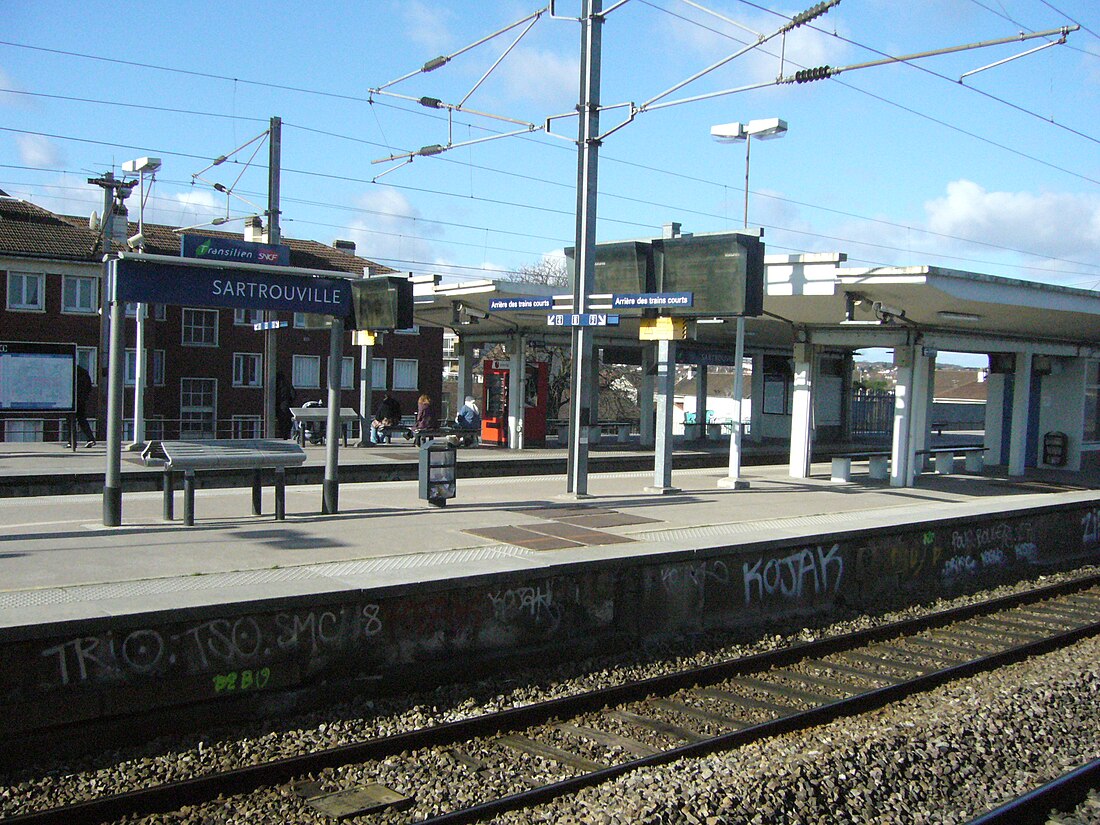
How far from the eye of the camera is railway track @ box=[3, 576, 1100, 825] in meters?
5.70

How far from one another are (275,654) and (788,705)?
4.02 meters

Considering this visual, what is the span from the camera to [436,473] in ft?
42.3

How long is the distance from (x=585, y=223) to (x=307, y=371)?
36.1 meters

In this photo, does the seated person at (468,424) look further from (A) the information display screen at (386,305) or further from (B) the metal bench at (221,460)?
(B) the metal bench at (221,460)

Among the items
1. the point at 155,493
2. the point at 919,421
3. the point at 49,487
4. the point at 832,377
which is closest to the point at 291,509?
the point at 155,493

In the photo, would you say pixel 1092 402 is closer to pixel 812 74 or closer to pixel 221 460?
pixel 812 74

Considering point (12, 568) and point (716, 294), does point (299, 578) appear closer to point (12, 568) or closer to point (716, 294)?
point (12, 568)

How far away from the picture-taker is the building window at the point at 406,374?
2009 inches

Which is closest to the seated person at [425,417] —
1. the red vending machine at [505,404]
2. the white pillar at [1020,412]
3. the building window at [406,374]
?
the red vending machine at [505,404]

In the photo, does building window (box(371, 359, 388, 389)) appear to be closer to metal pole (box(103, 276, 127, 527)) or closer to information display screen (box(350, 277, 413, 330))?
information display screen (box(350, 277, 413, 330))

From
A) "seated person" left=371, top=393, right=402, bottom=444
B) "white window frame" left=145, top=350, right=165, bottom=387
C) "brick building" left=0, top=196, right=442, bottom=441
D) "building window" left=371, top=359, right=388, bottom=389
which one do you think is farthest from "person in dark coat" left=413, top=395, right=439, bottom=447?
"building window" left=371, top=359, right=388, bottom=389

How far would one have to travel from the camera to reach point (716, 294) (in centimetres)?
1496

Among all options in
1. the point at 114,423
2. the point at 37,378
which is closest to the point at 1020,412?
the point at 114,423

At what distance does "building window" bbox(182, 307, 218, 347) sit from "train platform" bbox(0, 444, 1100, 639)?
26963mm
